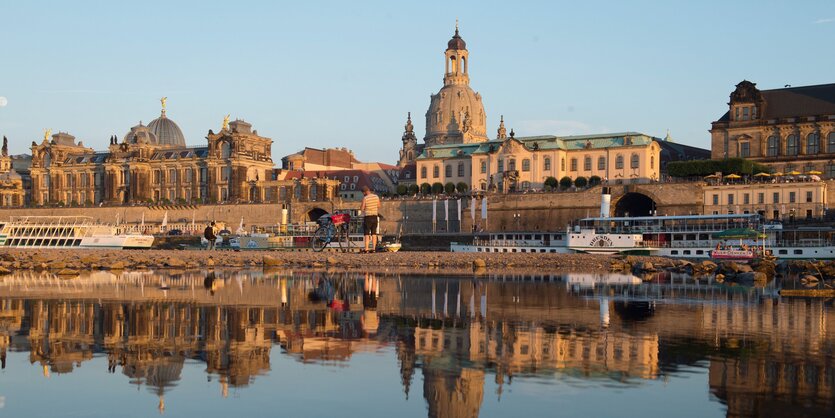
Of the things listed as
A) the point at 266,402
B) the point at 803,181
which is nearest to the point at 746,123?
the point at 803,181

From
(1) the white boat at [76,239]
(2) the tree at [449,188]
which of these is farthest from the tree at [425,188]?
(1) the white boat at [76,239]

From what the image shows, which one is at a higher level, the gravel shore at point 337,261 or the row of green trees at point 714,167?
the row of green trees at point 714,167

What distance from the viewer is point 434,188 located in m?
100

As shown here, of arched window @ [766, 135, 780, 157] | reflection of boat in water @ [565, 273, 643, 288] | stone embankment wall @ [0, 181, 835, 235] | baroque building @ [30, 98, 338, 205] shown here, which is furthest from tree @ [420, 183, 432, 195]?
reflection of boat in water @ [565, 273, 643, 288]

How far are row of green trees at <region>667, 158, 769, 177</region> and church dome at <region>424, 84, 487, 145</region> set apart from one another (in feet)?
212

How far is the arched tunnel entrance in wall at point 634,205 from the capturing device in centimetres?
8694

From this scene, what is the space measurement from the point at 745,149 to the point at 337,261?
47.0 metres

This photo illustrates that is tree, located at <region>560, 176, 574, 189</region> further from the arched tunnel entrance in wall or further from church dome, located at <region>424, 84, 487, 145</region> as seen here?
Answer: church dome, located at <region>424, 84, 487, 145</region>

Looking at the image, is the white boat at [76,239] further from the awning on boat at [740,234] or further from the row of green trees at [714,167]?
the awning on boat at [740,234]

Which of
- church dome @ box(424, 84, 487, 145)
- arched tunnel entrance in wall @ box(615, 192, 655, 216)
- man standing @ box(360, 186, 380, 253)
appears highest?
church dome @ box(424, 84, 487, 145)

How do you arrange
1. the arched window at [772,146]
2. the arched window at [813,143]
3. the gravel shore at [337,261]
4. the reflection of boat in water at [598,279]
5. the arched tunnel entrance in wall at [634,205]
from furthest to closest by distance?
the arched tunnel entrance in wall at [634,205]
the arched window at [772,146]
the arched window at [813,143]
the gravel shore at [337,261]
the reflection of boat in water at [598,279]

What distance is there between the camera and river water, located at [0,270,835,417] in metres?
15.0

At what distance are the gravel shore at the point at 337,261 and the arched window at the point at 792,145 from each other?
3229cm

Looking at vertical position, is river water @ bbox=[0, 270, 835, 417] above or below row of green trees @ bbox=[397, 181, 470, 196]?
below
